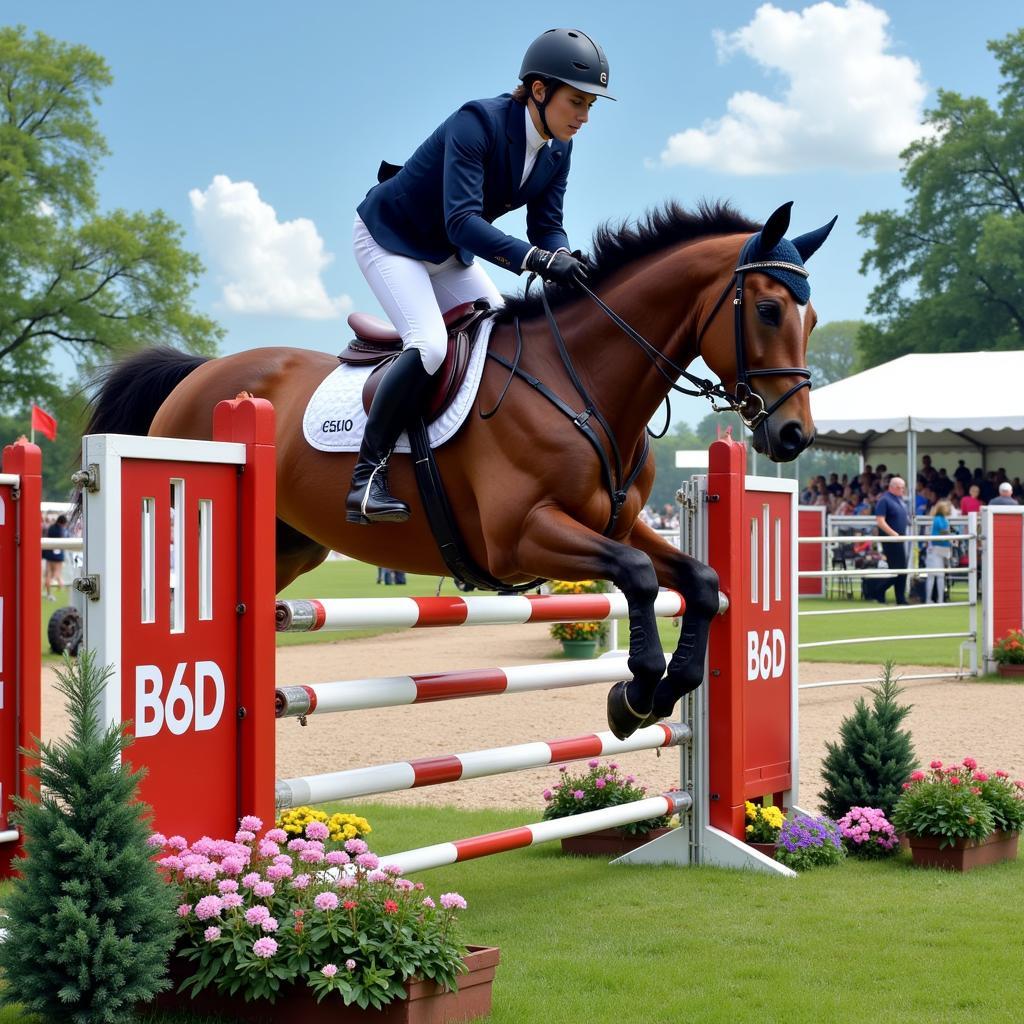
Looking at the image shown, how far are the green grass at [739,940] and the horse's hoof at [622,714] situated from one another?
0.63 metres

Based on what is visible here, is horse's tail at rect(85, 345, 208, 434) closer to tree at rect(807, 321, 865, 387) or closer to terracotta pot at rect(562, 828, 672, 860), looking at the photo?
terracotta pot at rect(562, 828, 672, 860)

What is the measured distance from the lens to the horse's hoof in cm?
435

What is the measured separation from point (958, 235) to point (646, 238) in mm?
45185

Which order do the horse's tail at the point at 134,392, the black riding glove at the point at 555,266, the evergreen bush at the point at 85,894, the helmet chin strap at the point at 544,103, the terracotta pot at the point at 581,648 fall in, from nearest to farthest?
the evergreen bush at the point at 85,894 < the black riding glove at the point at 555,266 < the helmet chin strap at the point at 544,103 < the horse's tail at the point at 134,392 < the terracotta pot at the point at 581,648

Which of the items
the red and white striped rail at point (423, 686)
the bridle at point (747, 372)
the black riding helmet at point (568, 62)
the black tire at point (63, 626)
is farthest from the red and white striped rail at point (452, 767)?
the black tire at point (63, 626)

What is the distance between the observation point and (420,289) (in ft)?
15.8

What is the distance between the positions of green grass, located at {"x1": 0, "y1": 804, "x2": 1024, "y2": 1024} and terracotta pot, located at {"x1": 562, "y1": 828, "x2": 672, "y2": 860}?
0.12 meters

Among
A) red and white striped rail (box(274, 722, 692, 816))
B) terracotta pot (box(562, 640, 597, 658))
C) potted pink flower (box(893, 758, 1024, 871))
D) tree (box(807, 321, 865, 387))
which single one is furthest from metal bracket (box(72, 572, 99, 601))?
tree (box(807, 321, 865, 387))

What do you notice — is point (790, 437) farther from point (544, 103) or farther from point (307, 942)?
point (307, 942)

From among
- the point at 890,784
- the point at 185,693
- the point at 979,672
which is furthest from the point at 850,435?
the point at 185,693

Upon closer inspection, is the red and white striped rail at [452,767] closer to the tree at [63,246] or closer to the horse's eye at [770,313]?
the horse's eye at [770,313]

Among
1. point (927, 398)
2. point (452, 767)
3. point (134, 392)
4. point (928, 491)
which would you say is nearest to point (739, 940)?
point (452, 767)

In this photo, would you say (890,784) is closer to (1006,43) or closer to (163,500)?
(163,500)

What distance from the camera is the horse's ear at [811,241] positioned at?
4.50m
